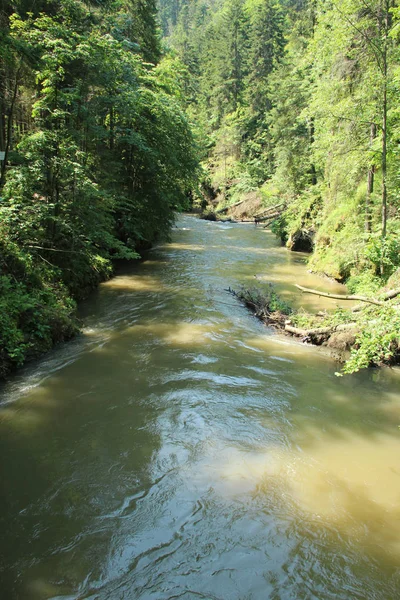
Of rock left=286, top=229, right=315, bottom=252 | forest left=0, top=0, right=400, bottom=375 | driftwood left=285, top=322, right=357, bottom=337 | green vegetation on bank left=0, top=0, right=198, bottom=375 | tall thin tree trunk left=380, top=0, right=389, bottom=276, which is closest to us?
green vegetation on bank left=0, top=0, right=198, bottom=375

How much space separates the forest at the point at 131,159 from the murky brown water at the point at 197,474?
103 cm

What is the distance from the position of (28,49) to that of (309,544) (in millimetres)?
10288

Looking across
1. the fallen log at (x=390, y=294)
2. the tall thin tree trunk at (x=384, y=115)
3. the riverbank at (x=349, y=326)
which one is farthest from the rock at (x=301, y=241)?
the fallen log at (x=390, y=294)

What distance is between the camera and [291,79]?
2381 centimetres

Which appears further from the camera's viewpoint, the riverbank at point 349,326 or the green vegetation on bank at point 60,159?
the green vegetation on bank at point 60,159

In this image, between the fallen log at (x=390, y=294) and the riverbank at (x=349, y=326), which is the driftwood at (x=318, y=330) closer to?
the riverbank at (x=349, y=326)

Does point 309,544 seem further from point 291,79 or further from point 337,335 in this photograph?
point 291,79

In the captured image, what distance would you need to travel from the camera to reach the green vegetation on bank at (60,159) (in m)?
8.14

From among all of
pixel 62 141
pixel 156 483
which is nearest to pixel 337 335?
pixel 156 483

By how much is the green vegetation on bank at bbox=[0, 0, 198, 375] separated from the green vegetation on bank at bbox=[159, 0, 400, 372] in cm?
621

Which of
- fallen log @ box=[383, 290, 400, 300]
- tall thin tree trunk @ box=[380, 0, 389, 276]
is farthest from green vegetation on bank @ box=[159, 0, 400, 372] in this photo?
fallen log @ box=[383, 290, 400, 300]

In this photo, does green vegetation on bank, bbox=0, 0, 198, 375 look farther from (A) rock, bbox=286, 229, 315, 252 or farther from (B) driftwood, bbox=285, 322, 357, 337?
(A) rock, bbox=286, 229, 315, 252

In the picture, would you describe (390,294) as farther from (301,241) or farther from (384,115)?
(301,241)

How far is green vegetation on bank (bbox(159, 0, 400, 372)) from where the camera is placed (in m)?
10.1
